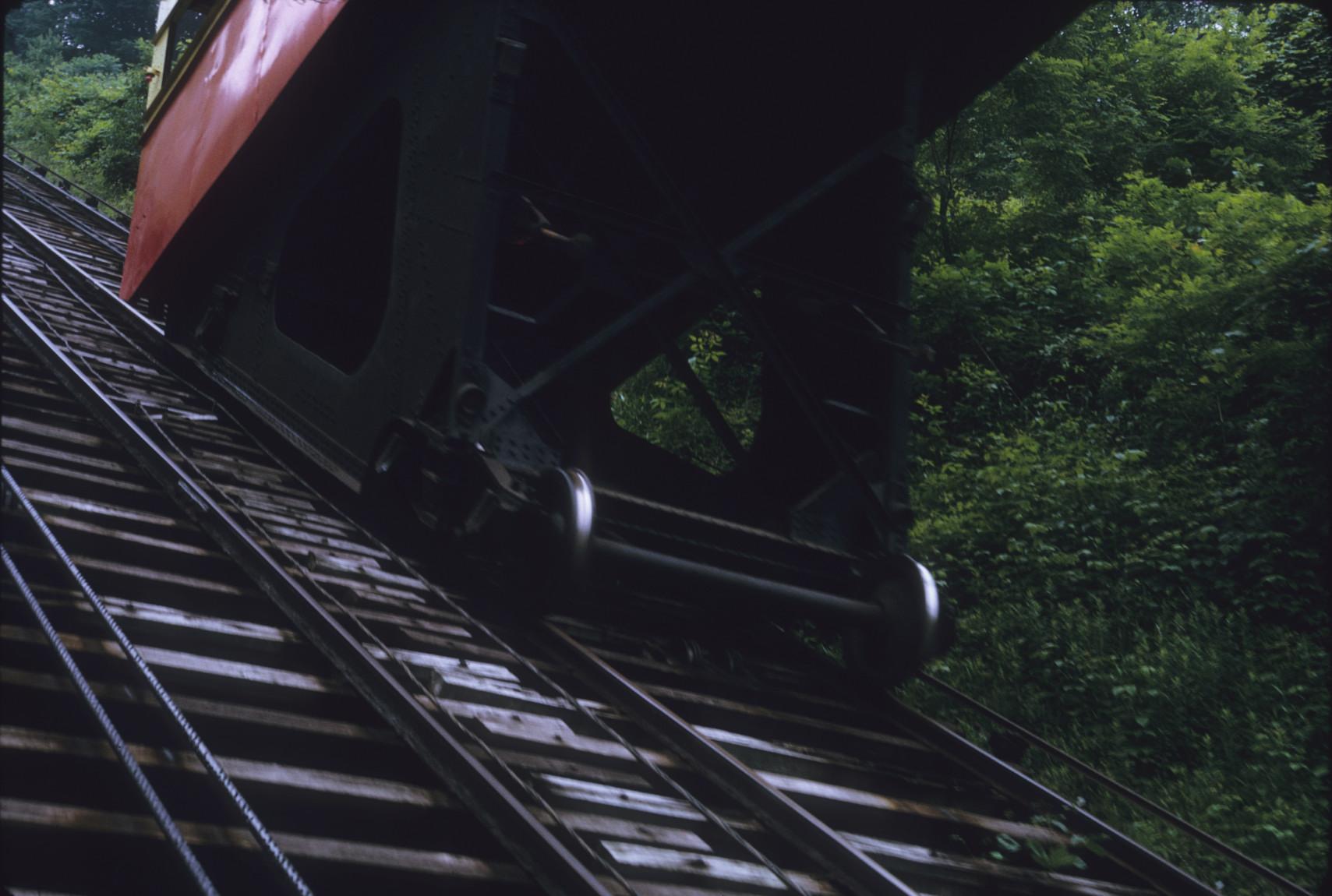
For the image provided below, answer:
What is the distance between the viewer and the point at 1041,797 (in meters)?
4.51

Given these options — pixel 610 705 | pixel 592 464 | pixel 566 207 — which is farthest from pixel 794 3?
pixel 610 705

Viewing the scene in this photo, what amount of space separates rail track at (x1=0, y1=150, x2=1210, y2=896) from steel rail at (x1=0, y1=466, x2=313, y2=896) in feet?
0.03

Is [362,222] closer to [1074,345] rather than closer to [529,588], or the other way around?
[529,588]

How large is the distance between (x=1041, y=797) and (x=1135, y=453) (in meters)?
4.23

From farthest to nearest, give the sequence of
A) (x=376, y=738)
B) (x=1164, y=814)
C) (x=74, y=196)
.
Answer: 1. (x=74, y=196)
2. (x=1164, y=814)
3. (x=376, y=738)

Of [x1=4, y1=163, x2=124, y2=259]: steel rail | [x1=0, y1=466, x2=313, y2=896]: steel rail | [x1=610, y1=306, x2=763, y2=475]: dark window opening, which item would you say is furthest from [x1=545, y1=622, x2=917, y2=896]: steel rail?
[x1=4, y1=163, x2=124, y2=259]: steel rail

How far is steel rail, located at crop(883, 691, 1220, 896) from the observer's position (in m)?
3.99

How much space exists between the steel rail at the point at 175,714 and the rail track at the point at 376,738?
0.03 ft

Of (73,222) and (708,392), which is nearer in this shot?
(708,392)

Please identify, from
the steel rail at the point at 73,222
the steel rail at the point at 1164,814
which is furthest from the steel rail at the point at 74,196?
the steel rail at the point at 1164,814

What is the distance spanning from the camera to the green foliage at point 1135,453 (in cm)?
595

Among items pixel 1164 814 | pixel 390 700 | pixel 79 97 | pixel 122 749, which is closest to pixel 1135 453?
pixel 1164 814

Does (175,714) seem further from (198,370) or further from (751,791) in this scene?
(198,370)

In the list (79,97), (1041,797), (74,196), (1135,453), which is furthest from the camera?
(79,97)
